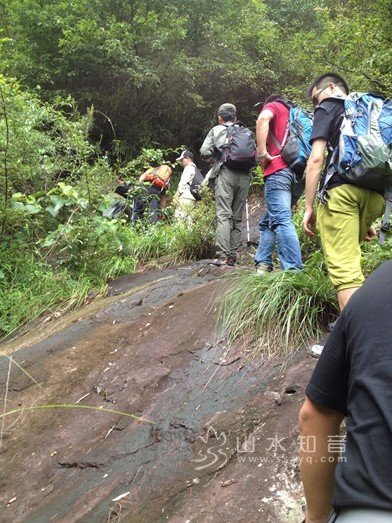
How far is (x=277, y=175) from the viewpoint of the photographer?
14.9 ft

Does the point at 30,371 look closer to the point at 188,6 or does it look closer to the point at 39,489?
the point at 39,489

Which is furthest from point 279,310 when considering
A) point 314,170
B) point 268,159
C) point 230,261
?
point 230,261

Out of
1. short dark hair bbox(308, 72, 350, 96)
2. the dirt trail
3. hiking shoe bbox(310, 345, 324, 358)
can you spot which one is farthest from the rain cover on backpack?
the dirt trail

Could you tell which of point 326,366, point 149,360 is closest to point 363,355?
point 326,366

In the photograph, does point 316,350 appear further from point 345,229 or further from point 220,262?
point 220,262

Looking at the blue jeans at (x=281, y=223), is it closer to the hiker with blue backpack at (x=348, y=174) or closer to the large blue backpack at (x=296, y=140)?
the large blue backpack at (x=296, y=140)

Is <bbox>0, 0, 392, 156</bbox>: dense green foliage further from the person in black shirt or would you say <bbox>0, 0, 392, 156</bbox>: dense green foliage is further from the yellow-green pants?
the person in black shirt

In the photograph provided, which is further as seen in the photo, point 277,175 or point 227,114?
point 227,114

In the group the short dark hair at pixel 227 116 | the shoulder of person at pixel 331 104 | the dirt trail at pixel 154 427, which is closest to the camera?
the dirt trail at pixel 154 427

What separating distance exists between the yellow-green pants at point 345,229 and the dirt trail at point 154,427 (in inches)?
24.4

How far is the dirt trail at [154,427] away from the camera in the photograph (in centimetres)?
243

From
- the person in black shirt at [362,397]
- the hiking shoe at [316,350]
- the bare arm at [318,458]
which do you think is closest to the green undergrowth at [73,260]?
the hiking shoe at [316,350]

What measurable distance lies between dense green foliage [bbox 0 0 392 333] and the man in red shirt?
132 centimetres

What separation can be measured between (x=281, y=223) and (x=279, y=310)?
1.04m
